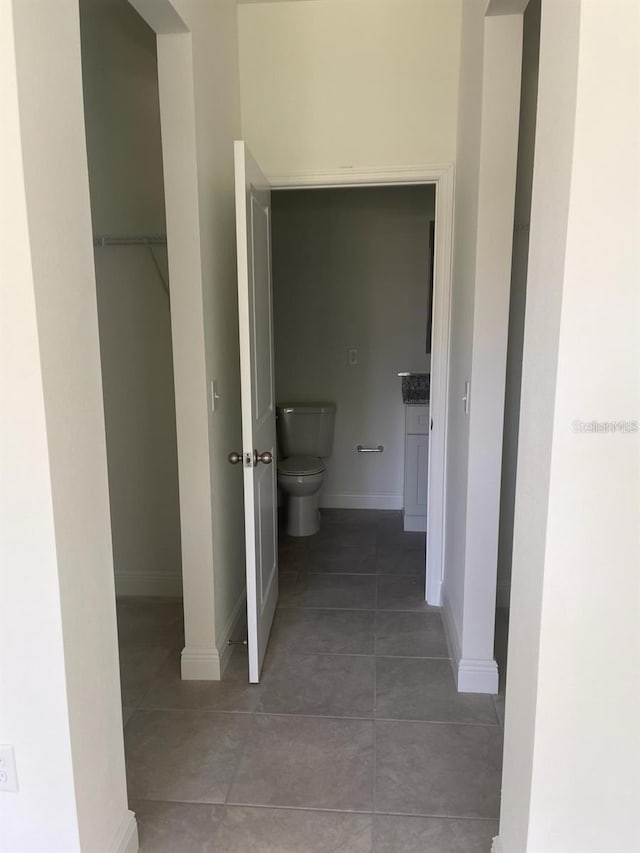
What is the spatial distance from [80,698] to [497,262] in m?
1.77

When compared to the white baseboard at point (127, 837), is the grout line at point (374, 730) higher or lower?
lower

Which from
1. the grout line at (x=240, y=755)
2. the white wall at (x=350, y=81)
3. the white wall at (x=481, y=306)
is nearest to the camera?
the grout line at (x=240, y=755)

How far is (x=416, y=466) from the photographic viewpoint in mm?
3938

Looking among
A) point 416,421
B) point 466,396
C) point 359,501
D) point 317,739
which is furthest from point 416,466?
point 317,739

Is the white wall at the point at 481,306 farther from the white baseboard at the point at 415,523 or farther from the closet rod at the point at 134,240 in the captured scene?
the white baseboard at the point at 415,523

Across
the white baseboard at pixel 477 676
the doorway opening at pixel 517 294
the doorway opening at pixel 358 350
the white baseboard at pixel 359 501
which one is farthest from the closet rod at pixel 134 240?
the white baseboard at pixel 359 501

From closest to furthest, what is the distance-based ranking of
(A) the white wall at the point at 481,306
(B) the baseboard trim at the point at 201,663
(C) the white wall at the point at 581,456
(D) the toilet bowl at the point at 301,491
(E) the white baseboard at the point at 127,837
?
Result: (C) the white wall at the point at 581,456 < (E) the white baseboard at the point at 127,837 < (A) the white wall at the point at 481,306 < (B) the baseboard trim at the point at 201,663 < (D) the toilet bowl at the point at 301,491

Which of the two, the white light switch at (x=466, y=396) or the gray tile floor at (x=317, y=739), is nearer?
the gray tile floor at (x=317, y=739)

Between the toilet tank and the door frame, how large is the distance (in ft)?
4.65

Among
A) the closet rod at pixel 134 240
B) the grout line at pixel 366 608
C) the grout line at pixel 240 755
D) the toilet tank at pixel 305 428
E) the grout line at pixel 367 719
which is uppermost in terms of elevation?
the closet rod at pixel 134 240

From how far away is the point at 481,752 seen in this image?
6.59 ft

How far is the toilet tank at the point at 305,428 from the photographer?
4160 mm

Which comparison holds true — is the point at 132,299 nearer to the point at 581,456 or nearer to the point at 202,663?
the point at 202,663

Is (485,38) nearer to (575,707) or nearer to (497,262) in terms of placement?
(497,262)
